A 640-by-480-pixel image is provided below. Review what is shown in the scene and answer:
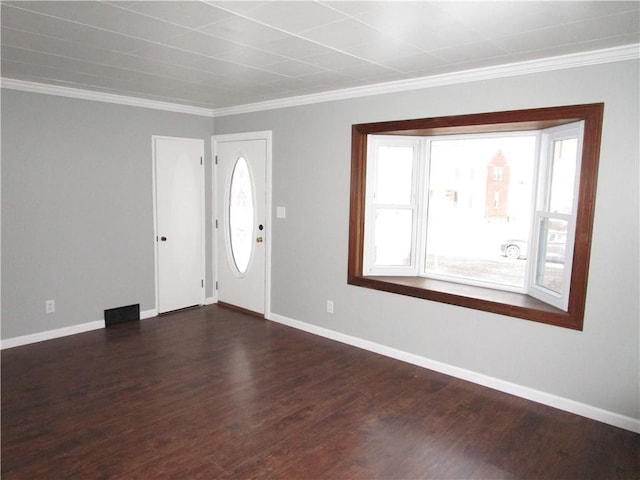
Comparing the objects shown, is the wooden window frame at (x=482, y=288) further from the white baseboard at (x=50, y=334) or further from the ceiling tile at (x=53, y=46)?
the white baseboard at (x=50, y=334)

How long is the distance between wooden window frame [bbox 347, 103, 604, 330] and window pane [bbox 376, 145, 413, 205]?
0.75ft

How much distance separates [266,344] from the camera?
4262 millimetres

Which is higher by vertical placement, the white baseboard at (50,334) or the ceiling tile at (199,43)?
the ceiling tile at (199,43)

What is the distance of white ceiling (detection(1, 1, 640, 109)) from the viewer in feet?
7.12

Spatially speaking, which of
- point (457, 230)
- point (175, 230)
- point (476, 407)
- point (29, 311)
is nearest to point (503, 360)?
point (476, 407)

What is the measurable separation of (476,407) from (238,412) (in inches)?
65.9

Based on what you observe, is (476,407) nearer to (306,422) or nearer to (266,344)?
(306,422)

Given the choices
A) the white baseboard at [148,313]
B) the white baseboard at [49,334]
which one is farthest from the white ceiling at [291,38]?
the white baseboard at [148,313]

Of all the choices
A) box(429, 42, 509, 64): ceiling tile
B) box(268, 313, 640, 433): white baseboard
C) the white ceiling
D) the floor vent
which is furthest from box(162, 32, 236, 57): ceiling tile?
the floor vent

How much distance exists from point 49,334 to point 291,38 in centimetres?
366

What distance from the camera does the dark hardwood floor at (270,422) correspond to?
2.44 meters

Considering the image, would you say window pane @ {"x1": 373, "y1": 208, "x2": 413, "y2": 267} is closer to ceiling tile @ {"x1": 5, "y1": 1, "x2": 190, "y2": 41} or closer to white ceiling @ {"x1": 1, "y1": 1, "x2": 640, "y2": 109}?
white ceiling @ {"x1": 1, "y1": 1, "x2": 640, "y2": 109}

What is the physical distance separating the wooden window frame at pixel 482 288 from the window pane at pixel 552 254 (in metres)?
0.19

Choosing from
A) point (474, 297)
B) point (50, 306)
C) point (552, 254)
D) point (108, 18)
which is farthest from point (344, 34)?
point (50, 306)
